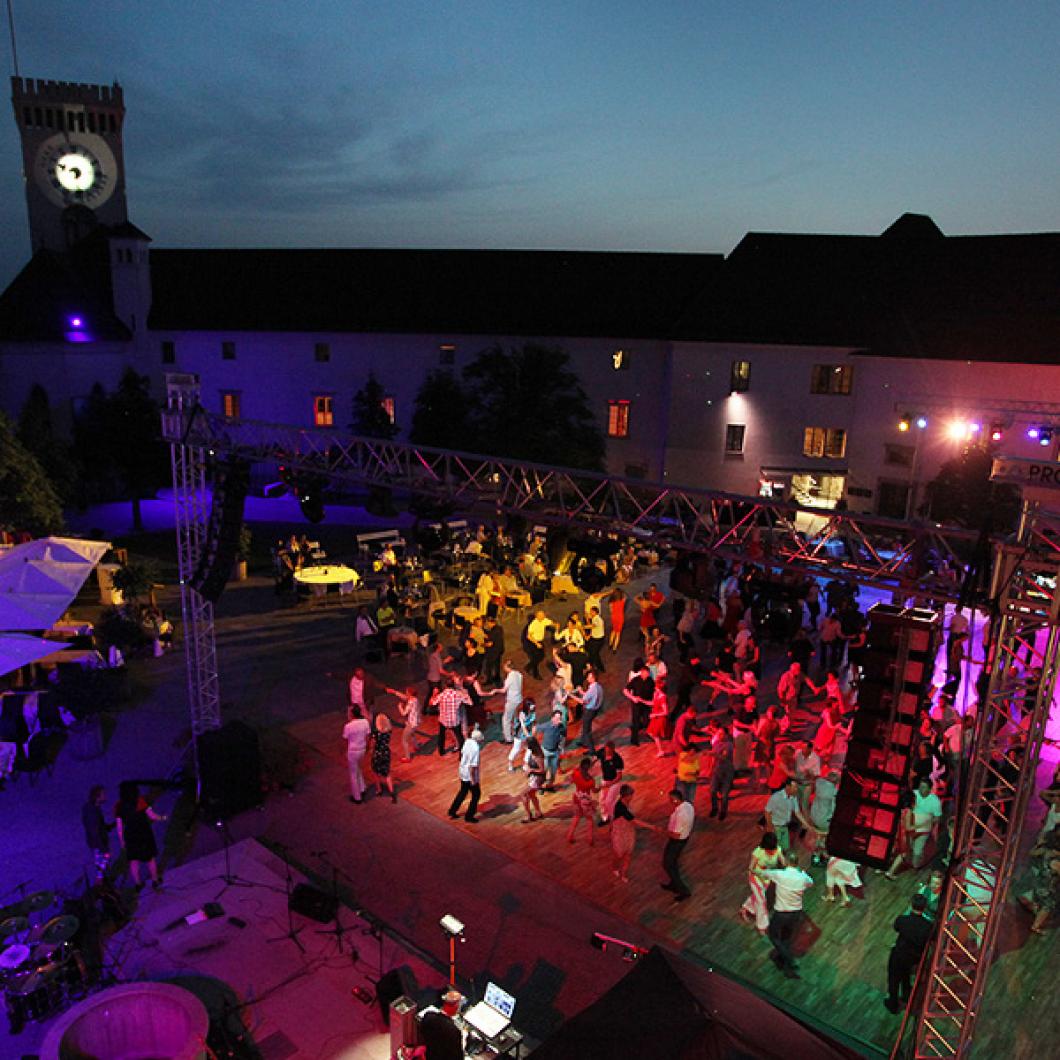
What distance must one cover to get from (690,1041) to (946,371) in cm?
2780

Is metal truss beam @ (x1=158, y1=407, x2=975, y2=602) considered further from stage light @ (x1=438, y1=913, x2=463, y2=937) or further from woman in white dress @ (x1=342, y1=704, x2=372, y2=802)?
stage light @ (x1=438, y1=913, x2=463, y2=937)

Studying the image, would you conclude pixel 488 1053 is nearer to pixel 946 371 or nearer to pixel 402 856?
pixel 402 856

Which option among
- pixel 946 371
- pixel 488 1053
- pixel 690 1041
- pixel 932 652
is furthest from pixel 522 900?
pixel 946 371

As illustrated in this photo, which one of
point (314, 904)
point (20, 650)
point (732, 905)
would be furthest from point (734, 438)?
point (314, 904)

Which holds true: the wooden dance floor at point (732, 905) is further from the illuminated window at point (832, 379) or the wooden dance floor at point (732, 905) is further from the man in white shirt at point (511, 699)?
the illuminated window at point (832, 379)

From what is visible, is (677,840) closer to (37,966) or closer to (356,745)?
(356,745)

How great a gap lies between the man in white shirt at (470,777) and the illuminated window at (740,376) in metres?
24.0

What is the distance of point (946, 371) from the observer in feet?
92.6

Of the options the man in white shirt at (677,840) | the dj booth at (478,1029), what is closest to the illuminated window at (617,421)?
the man in white shirt at (677,840)

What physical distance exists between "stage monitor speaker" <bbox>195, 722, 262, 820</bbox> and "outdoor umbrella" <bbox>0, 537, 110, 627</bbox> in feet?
16.1

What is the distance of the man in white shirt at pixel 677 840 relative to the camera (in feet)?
29.2

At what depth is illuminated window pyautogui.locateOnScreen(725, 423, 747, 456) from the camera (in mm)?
31938

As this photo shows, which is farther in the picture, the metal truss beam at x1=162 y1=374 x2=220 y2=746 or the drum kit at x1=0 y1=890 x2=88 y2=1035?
the metal truss beam at x1=162 y1=374 x2=220 y2=746

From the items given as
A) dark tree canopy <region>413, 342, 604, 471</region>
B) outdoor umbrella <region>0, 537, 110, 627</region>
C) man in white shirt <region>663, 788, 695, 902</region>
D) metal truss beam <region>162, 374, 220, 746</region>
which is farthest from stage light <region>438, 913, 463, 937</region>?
dark tree canopy <region>413, 342, 604, 471</region>
